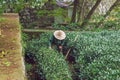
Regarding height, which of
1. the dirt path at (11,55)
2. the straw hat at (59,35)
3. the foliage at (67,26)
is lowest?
the foliage at (67,26)

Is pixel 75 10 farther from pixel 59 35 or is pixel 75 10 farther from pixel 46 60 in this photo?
pixel 46 60

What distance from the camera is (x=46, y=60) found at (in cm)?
632

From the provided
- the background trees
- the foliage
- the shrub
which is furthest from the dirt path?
the background trees

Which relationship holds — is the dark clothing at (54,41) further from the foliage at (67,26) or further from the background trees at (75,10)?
the background trees at (75,10)

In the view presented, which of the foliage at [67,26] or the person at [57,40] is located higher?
the person at [57,40]

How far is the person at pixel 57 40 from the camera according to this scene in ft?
23.5

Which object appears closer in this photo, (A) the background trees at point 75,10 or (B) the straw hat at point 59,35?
(B) the straw hat at point 59,35

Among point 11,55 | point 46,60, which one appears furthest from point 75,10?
point 11,55

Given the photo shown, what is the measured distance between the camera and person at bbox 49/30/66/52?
23.5 ft

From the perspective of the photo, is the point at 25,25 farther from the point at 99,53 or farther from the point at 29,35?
the point at 99,53

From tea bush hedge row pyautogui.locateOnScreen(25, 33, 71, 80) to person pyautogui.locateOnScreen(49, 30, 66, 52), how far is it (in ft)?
0.61

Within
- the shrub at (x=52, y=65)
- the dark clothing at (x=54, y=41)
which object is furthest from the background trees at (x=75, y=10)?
the shrub at (x=52, y=65)

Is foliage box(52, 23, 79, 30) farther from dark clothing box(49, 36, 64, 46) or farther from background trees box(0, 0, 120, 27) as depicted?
dark clothing box(49, 36, 64, 46)

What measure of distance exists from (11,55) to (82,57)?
2.29m
